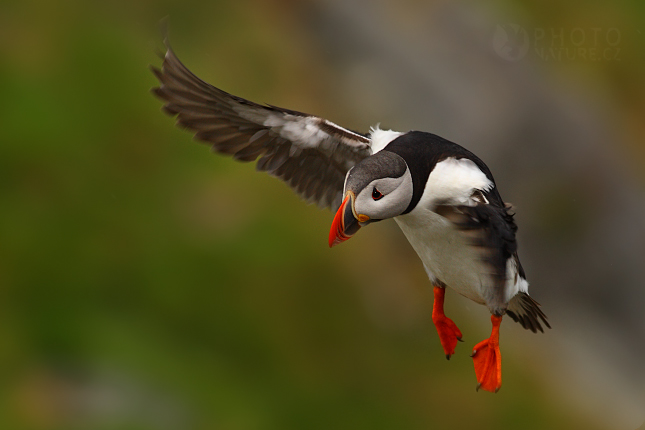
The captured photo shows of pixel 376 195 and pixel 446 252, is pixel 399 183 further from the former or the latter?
pixel 446 252

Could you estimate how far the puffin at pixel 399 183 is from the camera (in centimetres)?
337

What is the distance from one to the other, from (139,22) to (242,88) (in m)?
1.50

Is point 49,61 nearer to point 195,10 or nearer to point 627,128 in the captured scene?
point 195,10

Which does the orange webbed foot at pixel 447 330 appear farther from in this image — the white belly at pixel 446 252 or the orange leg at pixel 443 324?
the white belly at pixel 446 252

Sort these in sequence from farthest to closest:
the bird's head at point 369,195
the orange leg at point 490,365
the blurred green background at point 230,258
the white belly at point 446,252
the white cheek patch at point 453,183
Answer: the blurred green background at point 230,258 → the orange leg at point 490,365 → the white belly at point 446,252 → the white cheek patch at point 453,183 → the bird's head at point 369,195

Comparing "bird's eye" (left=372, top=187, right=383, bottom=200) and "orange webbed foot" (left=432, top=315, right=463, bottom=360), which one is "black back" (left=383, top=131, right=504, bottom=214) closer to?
"bird's eye" (left=372, top=187, right=383, bottom=200)

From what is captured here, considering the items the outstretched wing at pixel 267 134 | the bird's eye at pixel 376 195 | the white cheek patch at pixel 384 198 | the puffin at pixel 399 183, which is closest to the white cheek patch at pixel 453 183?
the puffin at pixel 399 183

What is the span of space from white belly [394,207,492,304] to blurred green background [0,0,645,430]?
4.36 meters

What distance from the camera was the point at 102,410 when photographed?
746 centimetres

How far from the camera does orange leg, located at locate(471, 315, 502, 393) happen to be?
13.0 feet

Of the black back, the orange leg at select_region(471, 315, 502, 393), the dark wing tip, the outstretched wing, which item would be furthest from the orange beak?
the dark wing tip

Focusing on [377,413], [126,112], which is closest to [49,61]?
→ [126,112]

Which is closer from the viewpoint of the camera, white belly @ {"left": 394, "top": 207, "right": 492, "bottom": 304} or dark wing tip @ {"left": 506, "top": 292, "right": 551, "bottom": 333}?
white belly @ {"left": 394, "top": 207, "right": 492, "bottom": 304}

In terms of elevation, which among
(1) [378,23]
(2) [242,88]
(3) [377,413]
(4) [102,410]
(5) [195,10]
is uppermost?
(1) [378,23]
